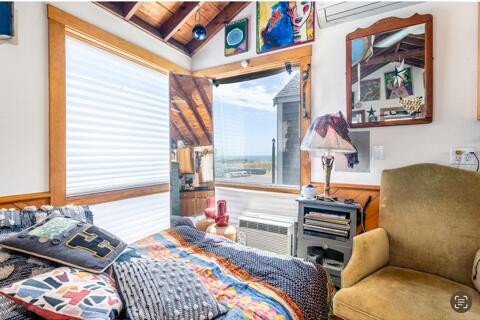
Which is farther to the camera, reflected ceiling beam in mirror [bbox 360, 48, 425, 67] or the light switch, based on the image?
the light switch

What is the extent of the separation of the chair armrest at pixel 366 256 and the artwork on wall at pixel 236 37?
7.96ft

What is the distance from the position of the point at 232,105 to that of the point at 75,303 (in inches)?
111

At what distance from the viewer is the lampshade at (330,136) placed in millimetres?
2021

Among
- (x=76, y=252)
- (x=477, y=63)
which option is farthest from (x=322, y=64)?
(x=76, y=252)

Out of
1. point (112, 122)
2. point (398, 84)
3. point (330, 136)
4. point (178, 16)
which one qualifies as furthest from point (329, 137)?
point (178, 16)

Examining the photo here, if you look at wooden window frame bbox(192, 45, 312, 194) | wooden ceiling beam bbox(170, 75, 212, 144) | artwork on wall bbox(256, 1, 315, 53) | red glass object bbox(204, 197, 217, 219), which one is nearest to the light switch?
wooden window frame bbox(192, 45, 312, 194)

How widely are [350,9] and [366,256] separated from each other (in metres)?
2.06

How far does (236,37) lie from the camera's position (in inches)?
117

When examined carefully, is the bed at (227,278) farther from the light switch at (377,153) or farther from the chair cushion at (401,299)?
the light switch at (377,153)

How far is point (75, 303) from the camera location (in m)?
0.77

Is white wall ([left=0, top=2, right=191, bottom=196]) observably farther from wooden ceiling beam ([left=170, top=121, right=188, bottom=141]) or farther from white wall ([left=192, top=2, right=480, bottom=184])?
white wall ([left=192, top=2, right=480, bottom=184])

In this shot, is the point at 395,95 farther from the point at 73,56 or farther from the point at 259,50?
the point at 73,56

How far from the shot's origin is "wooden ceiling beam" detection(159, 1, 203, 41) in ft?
8.64

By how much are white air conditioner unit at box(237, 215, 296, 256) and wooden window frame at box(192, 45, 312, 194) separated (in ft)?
1.37
